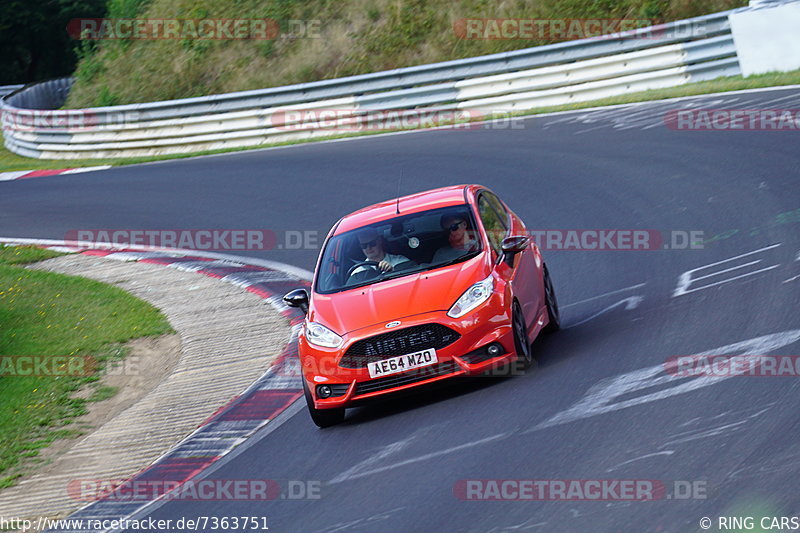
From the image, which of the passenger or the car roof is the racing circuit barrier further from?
the passenger

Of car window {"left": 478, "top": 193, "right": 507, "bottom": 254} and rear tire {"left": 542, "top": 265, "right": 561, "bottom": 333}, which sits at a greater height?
car window {"left": 478, "top": 193, "right": 507, "bottom": 254}

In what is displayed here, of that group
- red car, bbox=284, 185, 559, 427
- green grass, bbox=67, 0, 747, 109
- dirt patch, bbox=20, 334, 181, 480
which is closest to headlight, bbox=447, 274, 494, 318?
red car, bbox=284, 185, 559, 427

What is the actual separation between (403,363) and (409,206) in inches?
82.5

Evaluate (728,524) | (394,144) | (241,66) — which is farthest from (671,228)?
(241,66)

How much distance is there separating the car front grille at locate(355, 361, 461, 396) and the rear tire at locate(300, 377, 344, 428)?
15.9 inches

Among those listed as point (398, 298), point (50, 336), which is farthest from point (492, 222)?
point (50, 336)

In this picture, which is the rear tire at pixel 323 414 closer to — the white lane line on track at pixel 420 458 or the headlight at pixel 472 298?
the headlight at pixel 472 298

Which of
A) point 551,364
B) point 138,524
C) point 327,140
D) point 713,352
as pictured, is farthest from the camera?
point 327,140

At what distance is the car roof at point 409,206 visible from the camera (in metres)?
10.4

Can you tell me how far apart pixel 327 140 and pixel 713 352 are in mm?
17233

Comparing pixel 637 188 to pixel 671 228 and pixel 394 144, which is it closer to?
pixel 671 228

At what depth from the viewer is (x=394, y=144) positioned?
22.6m

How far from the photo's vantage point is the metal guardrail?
22016mm

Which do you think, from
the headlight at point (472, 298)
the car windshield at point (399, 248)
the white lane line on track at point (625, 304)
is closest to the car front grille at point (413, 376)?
the headlight at point (472, 298)
